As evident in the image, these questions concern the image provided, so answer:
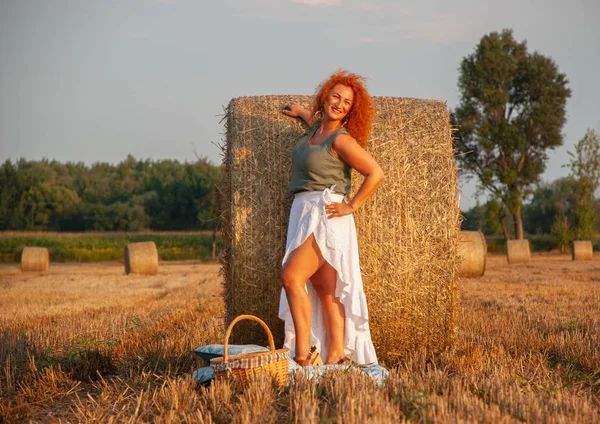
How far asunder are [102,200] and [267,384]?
4372 centimetres

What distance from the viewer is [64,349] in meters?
6.03

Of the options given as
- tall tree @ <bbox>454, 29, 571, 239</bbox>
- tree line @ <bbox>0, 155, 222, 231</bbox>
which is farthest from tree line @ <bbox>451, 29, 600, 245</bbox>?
tree line @ <bbox>0, 155, 222, 231</bbox>

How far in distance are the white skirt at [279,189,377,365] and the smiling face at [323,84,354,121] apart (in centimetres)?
61

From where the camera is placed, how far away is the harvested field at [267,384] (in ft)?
11.5

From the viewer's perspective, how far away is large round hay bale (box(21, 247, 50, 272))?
21.5 meters

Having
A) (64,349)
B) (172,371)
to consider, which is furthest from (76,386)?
(64,349)

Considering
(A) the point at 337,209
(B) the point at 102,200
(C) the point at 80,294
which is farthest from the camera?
(B) the point at 102,200

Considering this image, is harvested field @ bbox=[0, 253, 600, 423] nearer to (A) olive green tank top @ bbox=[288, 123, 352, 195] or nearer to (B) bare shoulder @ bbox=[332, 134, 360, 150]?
(A) olive green tank top @ bbox=[288, 123, 352, 195]

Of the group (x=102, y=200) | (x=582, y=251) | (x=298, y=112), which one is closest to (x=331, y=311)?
(x=298, y=112)

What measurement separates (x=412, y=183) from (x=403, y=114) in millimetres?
615

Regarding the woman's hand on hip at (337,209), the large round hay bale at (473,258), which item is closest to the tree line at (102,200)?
the large round hay bale at (473,258)

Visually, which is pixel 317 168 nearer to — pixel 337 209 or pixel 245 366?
pixel 337 209

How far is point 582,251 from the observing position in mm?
23438

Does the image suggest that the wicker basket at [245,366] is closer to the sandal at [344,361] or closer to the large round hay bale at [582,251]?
the sandal at [344,361]
